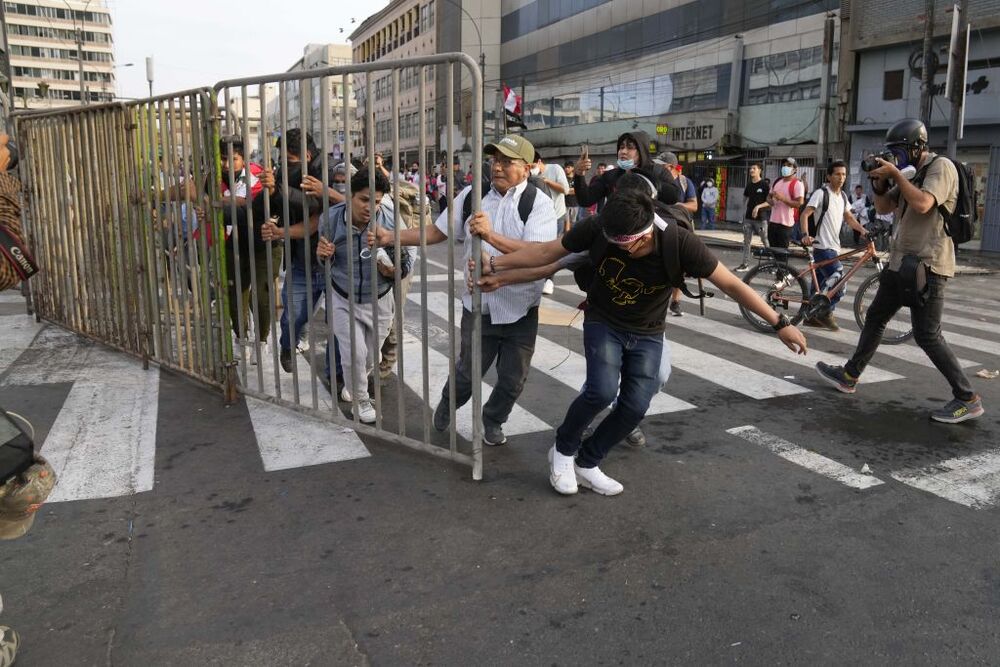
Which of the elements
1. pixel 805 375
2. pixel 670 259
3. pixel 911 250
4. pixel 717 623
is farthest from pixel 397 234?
pixel 805 375

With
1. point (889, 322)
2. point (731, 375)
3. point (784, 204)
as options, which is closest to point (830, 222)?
point (889, 322)

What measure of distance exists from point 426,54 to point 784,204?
1214 inches

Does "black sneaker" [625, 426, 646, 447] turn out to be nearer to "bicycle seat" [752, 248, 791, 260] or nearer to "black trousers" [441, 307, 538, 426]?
"black trousers" [441, 307, 538, 426]

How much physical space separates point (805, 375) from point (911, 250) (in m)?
1.52

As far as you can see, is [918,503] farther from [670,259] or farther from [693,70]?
[693,70]

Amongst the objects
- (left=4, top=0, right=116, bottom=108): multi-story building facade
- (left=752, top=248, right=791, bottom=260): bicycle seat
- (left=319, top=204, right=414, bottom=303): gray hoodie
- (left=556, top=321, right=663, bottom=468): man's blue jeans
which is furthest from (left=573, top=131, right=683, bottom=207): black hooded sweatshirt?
(left=4, top=0, right=116, bottom=108): multi-story building facade

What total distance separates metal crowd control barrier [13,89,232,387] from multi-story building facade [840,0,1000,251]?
18.8 m

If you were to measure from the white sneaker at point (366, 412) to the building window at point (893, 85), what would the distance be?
2292 cm

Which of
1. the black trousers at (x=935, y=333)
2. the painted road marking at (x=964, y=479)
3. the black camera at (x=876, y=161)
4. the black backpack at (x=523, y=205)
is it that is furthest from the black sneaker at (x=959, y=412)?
the black backpack at (x=523, y=205)

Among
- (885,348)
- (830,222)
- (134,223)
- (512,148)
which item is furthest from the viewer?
(830,222)

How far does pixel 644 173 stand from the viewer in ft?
20.0

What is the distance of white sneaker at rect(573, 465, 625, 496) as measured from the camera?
4.21 m

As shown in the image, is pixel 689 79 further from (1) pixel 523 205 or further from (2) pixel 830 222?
(1) pixel 523 205

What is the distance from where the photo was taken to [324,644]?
2.87 metres
